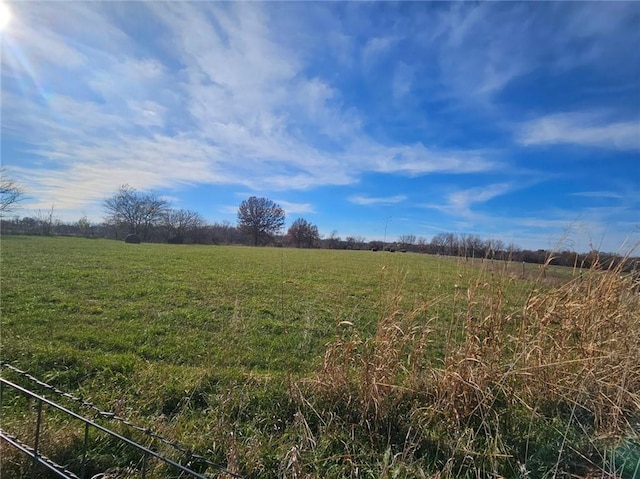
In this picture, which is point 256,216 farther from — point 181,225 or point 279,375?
point 279,375

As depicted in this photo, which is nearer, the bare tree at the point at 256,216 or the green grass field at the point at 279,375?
the green grass field at the point at 279,375

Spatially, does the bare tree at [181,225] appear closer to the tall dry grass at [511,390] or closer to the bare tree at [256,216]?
the bare tree at [256,216]

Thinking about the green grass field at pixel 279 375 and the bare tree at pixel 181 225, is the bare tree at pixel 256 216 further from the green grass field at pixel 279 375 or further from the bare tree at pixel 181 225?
the green grass field at pixel 279 375

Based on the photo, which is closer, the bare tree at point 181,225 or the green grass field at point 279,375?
the green grass field at point 279,375

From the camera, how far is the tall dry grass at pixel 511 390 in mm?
2246

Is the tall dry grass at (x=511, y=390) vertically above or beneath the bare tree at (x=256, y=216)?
beneath

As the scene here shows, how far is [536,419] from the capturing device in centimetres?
265

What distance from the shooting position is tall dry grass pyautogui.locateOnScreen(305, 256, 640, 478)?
2.25m

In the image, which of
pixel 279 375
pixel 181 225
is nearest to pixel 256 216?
pixel 181 225

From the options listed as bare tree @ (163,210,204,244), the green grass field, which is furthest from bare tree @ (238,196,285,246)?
the green grass field

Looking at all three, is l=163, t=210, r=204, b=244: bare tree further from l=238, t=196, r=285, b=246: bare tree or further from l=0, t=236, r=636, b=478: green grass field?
l=0, t=236, r=636, b=478: green grass field

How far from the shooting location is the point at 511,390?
2727 mm

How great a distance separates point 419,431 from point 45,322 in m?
5.98

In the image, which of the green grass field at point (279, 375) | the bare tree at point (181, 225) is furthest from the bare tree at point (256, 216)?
the green grass field at point (279, 375)
